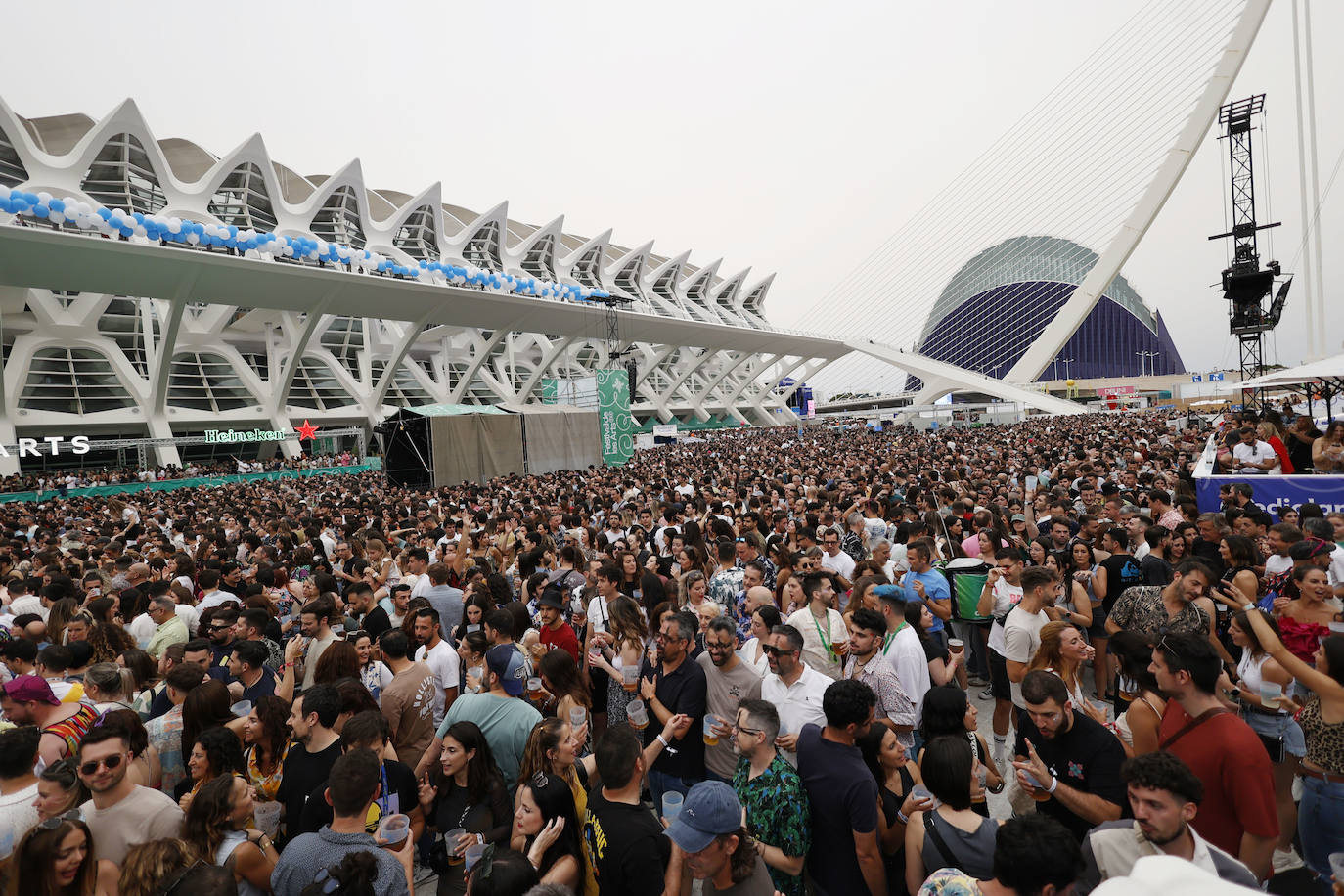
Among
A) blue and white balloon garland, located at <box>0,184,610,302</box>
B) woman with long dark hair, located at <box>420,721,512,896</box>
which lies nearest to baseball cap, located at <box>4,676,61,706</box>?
woman with long dark hair, located at <box>420,721,512,896</box>

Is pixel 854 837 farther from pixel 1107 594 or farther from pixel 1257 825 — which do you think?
pixel 1107 594

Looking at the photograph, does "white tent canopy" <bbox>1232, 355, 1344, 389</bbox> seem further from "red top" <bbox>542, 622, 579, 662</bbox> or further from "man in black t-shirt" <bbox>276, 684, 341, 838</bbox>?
"man in black t-shirt" <bbox>276, 684, 341, 838</bbox>

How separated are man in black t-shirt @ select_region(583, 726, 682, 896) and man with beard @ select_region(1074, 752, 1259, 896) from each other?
1234mm

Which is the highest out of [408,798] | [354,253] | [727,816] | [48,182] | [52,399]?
[48,182]

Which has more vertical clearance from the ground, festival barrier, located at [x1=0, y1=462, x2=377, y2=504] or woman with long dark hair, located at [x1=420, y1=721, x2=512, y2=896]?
festival barrier, located at [x1=0, y1=462, x2=377, y2=504]

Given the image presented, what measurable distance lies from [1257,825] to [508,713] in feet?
9.47

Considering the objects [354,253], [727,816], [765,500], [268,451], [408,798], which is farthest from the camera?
[268,451]

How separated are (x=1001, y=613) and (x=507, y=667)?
3.31m

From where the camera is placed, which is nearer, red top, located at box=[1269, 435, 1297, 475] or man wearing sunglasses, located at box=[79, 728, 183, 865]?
man wearing sunglasses, located at box=[79, 728, 183, 865]

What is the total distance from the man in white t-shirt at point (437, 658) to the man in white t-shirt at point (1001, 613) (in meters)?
3.51

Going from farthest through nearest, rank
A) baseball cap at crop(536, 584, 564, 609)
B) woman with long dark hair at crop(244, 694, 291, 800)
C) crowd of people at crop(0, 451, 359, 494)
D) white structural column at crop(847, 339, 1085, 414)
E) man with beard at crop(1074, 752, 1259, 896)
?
white structural column at crop(847, 339, 1085, 414)
crowd of people at crop(0, 451, 359, 494)
baseball cap at crop(536, 584, 564, 609)
woman with long dark hair at crop(244, 694, 291, 800)
man with beard at crop(1074, 752, 1259, 896)

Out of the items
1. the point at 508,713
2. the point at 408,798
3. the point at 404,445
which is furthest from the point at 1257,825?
the point at 404,445

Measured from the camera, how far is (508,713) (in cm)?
301

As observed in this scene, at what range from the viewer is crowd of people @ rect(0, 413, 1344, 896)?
6.68 ft
